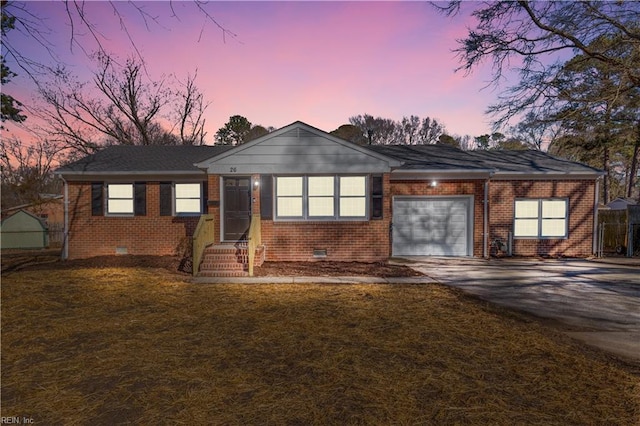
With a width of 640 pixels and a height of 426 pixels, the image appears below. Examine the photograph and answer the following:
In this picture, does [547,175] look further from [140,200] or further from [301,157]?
[140,200]

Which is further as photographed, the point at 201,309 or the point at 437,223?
the point at 437,223

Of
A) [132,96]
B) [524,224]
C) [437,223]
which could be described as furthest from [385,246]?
[132,96]

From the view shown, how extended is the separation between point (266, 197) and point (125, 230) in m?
6.11

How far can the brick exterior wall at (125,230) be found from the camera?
42.0 ft

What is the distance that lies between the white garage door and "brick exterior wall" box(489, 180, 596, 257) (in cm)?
129

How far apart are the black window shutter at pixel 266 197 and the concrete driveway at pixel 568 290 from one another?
5.34 metres

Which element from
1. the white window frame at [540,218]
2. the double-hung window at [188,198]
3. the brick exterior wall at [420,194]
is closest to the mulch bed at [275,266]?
the brick exterior wall at [420,194]

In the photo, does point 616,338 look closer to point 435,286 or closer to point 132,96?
point 435,286

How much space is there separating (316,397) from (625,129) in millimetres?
20471

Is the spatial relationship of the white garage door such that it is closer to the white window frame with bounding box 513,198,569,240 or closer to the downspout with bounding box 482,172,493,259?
the downspout with bounding box 482,172,493,259

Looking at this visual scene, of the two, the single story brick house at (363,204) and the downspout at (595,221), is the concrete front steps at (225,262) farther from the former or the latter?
the downspout at (595,221)

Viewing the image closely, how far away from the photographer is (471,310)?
605cm

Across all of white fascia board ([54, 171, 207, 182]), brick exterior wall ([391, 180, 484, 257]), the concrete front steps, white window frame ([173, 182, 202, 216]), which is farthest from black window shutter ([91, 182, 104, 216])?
brick exterior wall ([391, 180, 484, 257])

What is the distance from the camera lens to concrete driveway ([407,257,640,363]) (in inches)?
201
